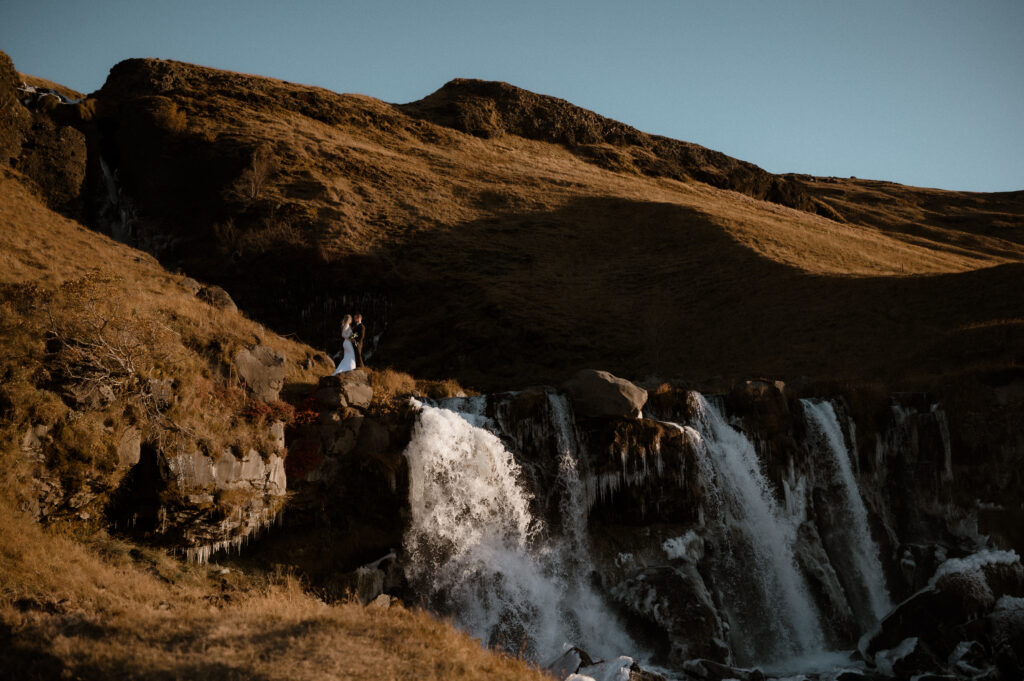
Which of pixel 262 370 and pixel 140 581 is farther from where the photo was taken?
pixel 262 370

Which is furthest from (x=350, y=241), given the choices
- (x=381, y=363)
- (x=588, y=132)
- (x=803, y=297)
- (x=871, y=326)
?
(x=588, y=132)

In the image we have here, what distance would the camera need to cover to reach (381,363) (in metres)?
35.0

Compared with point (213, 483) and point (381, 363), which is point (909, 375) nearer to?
point (381, 363)

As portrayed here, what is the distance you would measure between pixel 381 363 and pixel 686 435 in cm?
1825

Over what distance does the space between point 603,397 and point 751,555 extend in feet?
20.7

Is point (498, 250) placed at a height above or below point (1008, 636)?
above

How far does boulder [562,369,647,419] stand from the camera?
804 inches

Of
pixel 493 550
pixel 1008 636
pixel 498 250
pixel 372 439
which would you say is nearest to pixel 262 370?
pixel 372 439

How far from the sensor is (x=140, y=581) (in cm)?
1236

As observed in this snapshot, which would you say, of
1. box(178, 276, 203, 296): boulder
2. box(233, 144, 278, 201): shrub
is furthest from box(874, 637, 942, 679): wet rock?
box(233, 144, 278, 201): shrub

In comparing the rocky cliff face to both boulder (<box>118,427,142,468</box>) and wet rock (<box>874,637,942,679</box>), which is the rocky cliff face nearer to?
wet rock (<box>874,637,942,679</box>)

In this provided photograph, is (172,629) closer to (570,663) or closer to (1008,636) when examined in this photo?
(570,663)

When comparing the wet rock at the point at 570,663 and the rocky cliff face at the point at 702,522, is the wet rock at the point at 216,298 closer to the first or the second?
the rocky cliff face at the point at 702,522

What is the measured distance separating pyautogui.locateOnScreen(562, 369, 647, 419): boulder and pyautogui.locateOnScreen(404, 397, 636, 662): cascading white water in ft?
5.71
